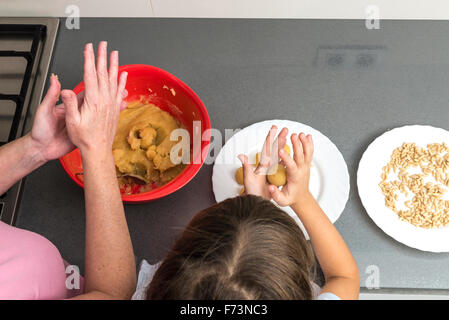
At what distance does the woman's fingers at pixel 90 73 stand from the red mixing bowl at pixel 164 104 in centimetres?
12

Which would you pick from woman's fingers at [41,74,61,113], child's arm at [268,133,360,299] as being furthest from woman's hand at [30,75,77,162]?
child's arm at [268,133,360,299]

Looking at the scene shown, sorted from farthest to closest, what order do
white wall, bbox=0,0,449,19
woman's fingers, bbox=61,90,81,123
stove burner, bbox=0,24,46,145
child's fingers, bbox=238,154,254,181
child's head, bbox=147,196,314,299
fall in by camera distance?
white wall, bbox=0,0,449,19 → stove burner, bbox=0,24,46,145 → child's fingers, bbox=238,154,254,181 → woman's fingers, bbox=61,90,81,123 → child's head, bbox=147,196,314,299

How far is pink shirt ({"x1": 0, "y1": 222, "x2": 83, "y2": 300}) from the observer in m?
0.52

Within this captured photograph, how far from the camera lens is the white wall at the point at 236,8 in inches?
35.1

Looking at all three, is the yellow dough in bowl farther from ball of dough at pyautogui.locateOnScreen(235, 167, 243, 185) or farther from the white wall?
the white wall

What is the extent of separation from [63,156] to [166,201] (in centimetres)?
23

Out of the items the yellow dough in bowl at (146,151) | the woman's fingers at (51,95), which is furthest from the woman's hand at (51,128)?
the yellow dough in bowl at (146,151)

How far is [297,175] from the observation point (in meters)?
0.65

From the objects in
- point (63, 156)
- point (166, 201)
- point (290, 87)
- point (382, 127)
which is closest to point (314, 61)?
point (290, 87)

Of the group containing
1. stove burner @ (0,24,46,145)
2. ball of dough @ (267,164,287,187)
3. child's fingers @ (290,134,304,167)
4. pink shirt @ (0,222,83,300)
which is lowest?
pink shirt @ (0,222,83,300)

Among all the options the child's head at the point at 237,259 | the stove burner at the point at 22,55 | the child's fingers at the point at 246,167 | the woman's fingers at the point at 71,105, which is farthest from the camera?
the stove burner at the point at 22,55

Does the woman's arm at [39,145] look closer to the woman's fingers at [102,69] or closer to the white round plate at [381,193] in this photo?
the woman's fingers at [102,69]

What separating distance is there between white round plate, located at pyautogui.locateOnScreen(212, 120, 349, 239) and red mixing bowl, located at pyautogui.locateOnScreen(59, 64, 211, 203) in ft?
0.32
